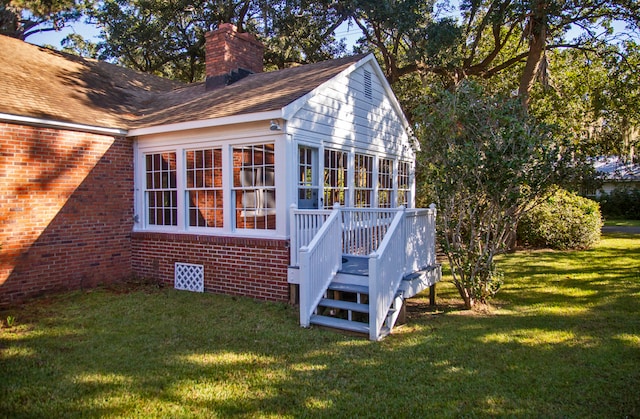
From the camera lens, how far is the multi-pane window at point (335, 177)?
8.49 m

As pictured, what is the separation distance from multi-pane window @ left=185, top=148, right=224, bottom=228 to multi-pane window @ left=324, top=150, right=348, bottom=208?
2018 millimetres

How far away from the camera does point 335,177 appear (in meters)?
8.74

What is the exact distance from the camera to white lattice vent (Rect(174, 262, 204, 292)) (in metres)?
8.13

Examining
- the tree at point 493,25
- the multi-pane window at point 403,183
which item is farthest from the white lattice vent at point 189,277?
the tree at point 493,25

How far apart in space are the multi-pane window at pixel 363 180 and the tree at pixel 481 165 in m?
2.61

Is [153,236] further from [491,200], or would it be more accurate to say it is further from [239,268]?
[491,200]

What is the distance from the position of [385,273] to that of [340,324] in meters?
0.91

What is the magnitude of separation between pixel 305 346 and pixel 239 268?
2.77 meters

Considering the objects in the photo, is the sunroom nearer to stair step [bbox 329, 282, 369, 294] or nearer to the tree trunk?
stair step [bbox 329, 282, 369, 294]

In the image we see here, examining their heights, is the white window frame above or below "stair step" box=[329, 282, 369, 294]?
above

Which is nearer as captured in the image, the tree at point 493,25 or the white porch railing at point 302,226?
the white porch railing at point 302,226

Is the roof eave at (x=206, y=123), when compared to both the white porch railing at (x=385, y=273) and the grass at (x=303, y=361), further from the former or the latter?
the grass at (x=303, y=361)

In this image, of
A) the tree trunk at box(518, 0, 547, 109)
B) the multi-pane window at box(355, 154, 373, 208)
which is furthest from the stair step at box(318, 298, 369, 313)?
the tree trunk at box(518, 0, 547, 109)

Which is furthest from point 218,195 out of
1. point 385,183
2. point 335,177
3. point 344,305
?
point 385,183
